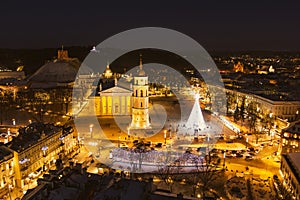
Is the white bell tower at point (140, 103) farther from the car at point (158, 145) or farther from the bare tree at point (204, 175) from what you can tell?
the bare tree at point (204, 175)

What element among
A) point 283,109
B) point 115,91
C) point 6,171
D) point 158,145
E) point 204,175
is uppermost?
point 115,91

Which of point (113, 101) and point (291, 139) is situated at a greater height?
point (113, 101)

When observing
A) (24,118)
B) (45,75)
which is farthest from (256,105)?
(45,75)

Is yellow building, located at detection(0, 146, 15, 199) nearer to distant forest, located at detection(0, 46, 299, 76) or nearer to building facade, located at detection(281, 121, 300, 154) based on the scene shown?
building facade, located at detection(281, 121, 300, 154)

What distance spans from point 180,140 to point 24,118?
23264mm

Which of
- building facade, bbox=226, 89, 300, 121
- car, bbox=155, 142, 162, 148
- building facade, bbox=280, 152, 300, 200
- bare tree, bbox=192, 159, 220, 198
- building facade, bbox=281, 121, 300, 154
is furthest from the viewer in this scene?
building facade, bbox=226, 89, 300, 121

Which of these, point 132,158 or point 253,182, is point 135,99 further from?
point 253,182

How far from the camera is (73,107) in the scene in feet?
171

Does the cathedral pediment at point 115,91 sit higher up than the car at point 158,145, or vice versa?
the cathedral pediment at point 115,91

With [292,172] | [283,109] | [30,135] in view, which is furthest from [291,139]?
[30,135]

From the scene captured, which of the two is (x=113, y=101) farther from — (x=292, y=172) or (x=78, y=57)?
(x=78, y=57)

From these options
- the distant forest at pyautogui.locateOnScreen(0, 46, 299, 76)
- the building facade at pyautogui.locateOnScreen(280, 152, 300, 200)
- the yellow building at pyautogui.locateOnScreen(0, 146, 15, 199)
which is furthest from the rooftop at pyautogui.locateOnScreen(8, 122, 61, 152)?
the distant forest at pyautogui.locateOnScreen(0, 46, 299, 76)

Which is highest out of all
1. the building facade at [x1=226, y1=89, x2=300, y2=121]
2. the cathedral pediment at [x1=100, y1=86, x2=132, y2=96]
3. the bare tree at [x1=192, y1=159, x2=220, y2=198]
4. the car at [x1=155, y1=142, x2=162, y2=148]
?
the cathedral pediment at [x1=100, y1=86, x2=132, y2=96]

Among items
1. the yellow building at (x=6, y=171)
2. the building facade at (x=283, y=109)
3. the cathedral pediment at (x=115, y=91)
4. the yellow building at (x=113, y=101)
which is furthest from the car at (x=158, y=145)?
the building facade at (x=283, y=109)
